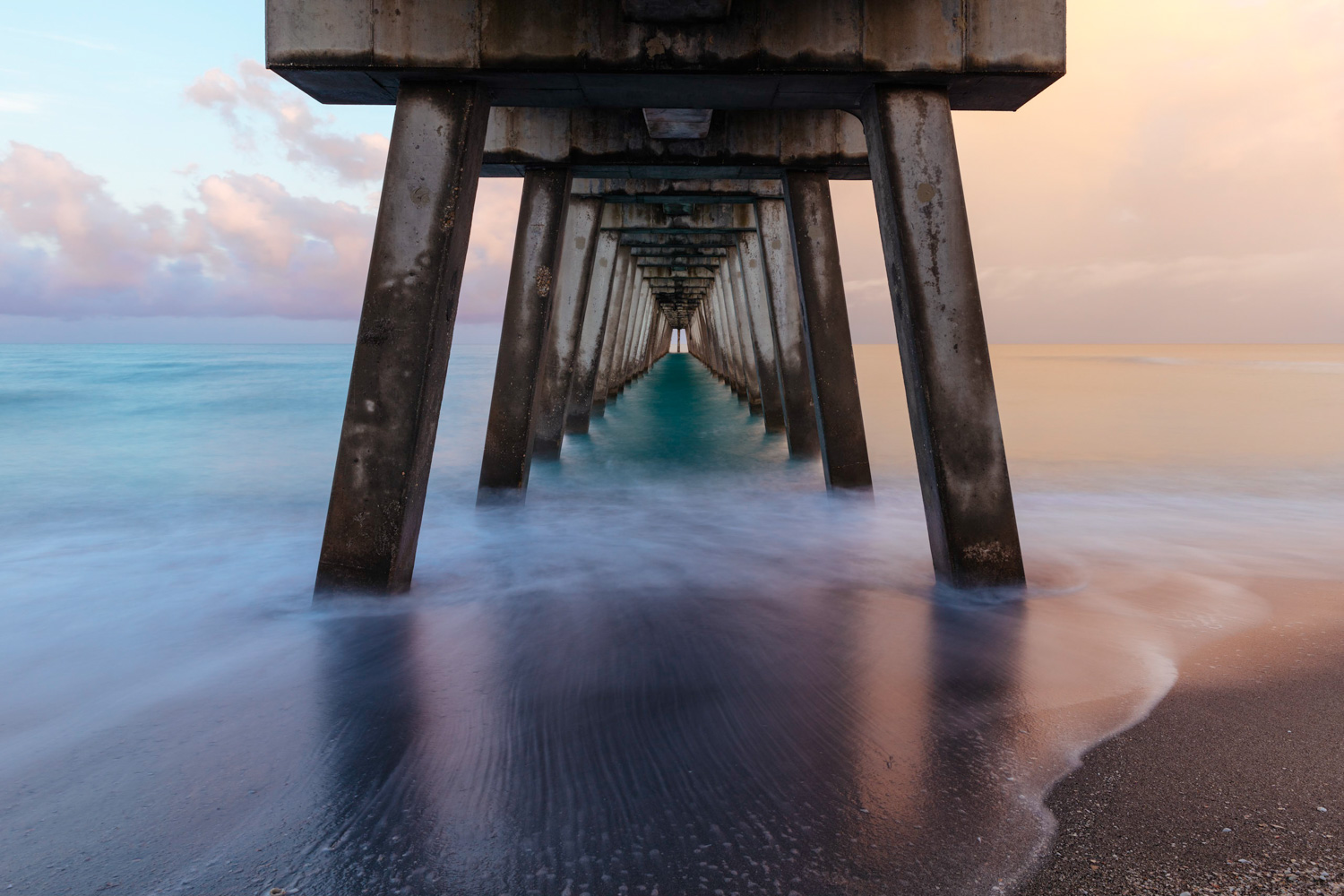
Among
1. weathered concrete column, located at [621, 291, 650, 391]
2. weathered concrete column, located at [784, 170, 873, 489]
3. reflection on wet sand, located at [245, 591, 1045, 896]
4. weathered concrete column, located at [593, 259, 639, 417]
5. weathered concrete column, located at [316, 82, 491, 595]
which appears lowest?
reflection on wet sand, located at [245, 591, 1045, 896]

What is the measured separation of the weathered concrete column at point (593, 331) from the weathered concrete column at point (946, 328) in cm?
927

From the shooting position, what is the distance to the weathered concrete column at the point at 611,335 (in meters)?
18.7

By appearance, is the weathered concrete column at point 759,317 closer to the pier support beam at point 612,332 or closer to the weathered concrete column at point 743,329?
the weathered concrete column at point 743,329

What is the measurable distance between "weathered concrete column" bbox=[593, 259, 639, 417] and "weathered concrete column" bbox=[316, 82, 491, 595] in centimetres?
1325

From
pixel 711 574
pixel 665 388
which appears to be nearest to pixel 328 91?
pixel 711 574

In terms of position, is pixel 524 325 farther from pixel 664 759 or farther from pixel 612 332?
pixel 612 332

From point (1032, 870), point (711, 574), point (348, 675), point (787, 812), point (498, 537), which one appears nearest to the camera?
point (1032, 870)

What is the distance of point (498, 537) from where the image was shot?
21.7 ft

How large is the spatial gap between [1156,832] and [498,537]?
5.24 m

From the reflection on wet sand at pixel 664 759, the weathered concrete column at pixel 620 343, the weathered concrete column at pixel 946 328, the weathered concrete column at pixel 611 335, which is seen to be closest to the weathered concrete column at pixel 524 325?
the reflection on wet sand at pixel 664 759

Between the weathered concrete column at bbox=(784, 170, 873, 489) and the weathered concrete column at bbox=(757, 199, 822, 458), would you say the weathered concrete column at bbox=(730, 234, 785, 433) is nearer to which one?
the weathered concrete column at bbox=(757, 199, 822, 458)

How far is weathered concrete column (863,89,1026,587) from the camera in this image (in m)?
4.46

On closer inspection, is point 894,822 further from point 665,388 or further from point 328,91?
point 665,388

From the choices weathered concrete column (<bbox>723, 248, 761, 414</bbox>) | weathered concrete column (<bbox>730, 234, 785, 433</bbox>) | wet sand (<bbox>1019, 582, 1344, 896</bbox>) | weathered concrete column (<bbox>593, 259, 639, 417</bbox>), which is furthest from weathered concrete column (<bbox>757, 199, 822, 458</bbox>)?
wet sand (<bbox>1019, 582, 1344, 896</bbox>)
